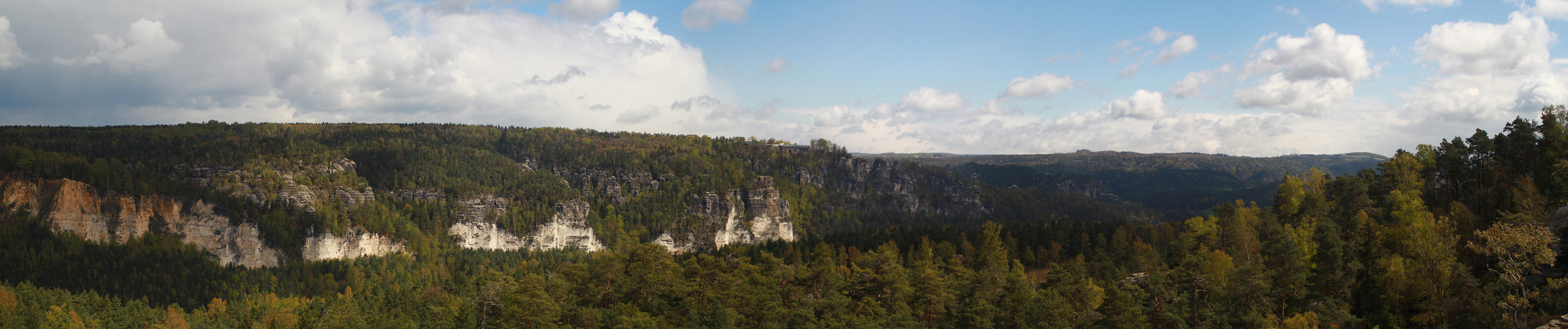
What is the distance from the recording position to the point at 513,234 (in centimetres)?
15450

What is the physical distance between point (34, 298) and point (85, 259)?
122 ft

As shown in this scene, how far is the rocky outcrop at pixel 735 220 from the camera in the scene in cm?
16775

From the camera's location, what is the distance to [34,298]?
7331cm

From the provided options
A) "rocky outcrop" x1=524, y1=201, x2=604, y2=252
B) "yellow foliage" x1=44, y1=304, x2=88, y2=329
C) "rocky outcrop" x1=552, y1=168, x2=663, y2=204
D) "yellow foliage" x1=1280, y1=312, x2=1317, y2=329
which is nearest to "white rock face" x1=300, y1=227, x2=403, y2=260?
"rocky outcrop" x1=524, y1=201, x2=604, y2=252

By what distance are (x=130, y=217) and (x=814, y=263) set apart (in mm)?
116026

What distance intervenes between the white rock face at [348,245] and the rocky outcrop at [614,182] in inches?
1867

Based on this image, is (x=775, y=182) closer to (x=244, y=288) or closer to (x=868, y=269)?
(x=244, y=288)

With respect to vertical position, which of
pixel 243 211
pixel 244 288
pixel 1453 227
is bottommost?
pixel 244 288

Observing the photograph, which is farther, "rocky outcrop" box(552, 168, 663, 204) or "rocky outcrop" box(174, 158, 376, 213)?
"rocky outcrop" box(552, 168, 663, 204)

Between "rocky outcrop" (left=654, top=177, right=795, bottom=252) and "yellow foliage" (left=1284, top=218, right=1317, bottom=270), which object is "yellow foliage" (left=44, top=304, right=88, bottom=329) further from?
"rocky outcrop" (left=654, top=177, right=795, bottom=252)

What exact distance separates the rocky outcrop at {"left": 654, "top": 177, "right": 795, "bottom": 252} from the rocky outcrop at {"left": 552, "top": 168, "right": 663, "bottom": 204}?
15.0 meters

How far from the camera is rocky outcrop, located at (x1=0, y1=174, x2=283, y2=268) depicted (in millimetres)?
112000

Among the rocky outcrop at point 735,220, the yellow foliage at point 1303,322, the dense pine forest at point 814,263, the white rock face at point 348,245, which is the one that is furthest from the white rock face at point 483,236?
the yellow foliage at point 1303,322

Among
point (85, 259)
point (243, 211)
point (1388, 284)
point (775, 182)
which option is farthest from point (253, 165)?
point (1388, 284)
